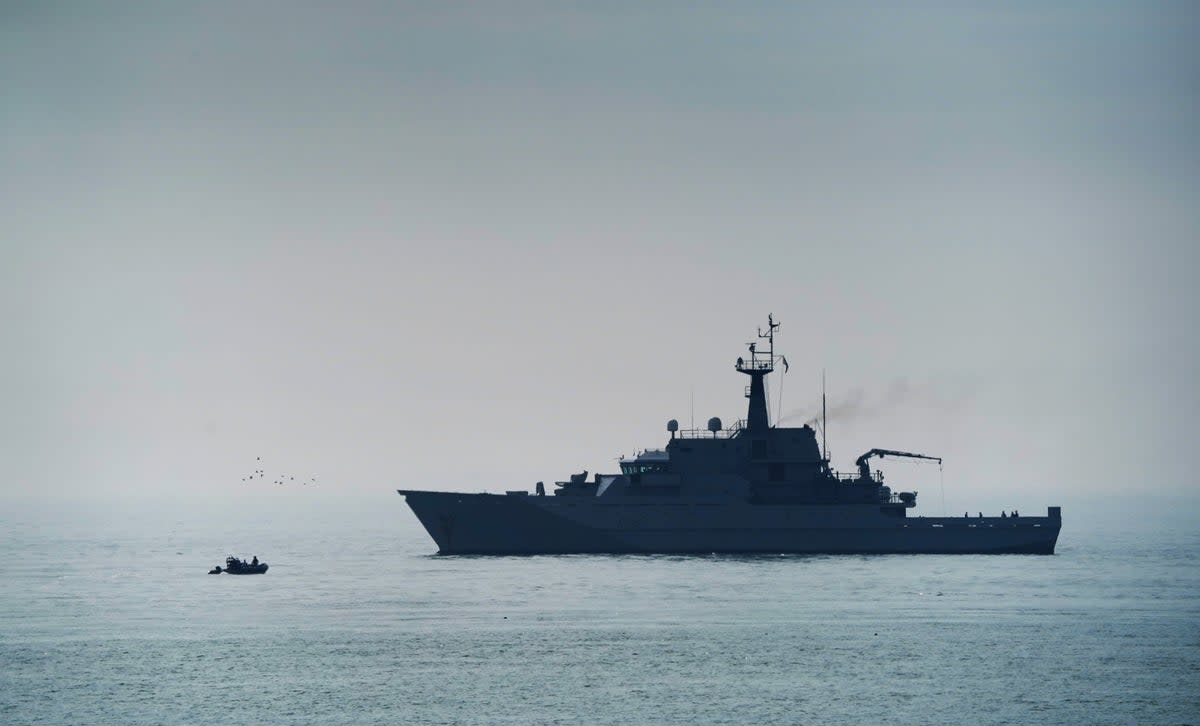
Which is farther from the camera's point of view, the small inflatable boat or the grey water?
the small inflatable boat

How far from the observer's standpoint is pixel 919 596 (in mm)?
69125

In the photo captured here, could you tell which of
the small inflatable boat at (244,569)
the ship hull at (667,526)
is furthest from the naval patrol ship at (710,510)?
the small inflatable boat at (244,569)

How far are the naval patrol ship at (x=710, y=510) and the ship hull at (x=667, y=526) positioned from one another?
0.05 m

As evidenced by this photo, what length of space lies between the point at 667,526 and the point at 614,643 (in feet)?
84.5

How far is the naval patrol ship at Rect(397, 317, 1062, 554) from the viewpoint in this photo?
81.9m

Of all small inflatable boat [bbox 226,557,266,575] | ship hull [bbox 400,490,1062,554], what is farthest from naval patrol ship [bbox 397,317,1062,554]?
small inflatable boat [bbox 226,557,266,575]

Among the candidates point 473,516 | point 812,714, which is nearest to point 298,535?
point 473,516

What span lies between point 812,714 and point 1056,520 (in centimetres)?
4608

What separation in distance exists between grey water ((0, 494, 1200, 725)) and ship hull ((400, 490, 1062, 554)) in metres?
1.05

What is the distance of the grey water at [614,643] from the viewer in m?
45.9

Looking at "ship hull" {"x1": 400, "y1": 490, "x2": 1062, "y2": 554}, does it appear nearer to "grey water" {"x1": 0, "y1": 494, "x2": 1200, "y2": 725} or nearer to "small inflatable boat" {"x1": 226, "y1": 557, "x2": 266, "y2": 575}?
"grey water" {"x1": 0, "y1": 494, "x2": 1200, "y2": 725}

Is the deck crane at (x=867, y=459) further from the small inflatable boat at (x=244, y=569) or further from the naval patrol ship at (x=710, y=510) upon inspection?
the small inflatable boat at (x=244, y=569)

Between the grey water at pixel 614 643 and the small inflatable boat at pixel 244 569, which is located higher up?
the small inflatable boat at pixel 244 569

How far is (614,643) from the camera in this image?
5653 centimetres
